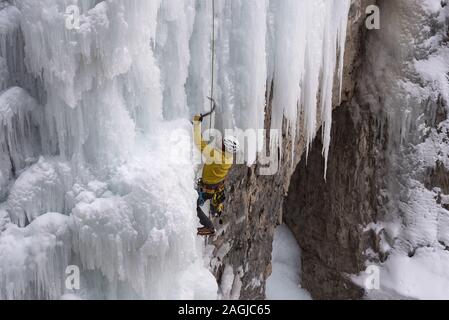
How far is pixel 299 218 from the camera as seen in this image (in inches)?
392

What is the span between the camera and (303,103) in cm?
604

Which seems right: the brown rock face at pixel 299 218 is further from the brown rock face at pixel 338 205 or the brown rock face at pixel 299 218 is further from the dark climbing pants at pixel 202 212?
the dark climbing pants at pixel 202 212

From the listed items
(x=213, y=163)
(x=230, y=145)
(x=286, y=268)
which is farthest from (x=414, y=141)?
(x=213, y=163)

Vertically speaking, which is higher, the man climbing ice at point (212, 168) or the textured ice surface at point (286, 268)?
the man climbing ice at point (212, 168)

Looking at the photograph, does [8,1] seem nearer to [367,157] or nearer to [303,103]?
[303,103]

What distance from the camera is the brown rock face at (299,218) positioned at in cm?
559

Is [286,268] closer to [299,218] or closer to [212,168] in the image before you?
[299,218]

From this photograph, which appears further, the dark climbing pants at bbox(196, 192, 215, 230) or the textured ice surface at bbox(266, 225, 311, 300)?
the textured ice surface at bbox(266, 225, 311, 300)

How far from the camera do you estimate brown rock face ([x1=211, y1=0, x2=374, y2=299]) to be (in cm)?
559

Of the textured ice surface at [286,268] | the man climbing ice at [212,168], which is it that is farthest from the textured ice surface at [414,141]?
the man climbing ice at [212,168]

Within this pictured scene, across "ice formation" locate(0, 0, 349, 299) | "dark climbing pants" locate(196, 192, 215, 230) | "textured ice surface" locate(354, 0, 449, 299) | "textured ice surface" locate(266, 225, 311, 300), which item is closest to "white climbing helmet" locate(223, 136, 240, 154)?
"dark climbing pants" locate(196, 192, 215, 230)

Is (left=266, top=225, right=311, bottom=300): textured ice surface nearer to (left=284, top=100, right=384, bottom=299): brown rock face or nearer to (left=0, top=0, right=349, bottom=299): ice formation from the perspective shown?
(left=284, top=100, right=384, bottom=299): brown rock face

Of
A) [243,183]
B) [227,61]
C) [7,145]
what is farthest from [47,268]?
[243,183]

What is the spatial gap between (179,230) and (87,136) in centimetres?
80
